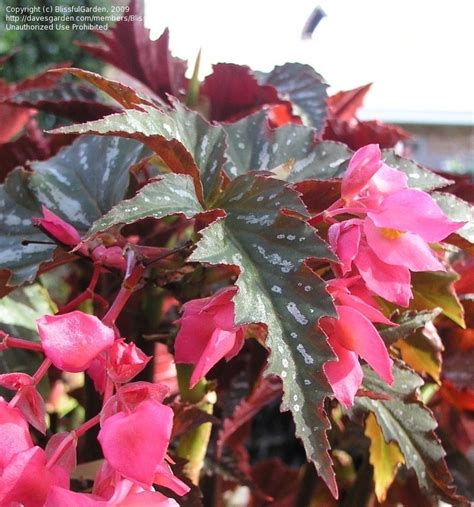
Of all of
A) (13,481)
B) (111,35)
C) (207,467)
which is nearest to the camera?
(13,481)

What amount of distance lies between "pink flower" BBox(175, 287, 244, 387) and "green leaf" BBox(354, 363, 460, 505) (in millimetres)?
139

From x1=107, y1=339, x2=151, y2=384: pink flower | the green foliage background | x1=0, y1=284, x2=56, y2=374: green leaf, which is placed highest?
x1=107, y1=339, x2=151, y2=384: pink flower

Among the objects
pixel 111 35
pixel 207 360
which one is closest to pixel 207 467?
pixel 207 360

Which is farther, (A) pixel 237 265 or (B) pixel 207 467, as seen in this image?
(B) pixel 207 467

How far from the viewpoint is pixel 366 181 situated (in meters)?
0.36

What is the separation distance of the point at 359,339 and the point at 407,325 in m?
0.13

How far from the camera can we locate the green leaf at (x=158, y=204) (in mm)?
316

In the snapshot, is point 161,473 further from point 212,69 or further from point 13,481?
point 212,69

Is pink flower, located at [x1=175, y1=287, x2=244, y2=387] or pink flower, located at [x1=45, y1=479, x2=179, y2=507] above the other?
pink flower, located at [x1=175, y1=287, x2=244, y2=387]

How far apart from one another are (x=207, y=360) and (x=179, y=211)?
0.07 m

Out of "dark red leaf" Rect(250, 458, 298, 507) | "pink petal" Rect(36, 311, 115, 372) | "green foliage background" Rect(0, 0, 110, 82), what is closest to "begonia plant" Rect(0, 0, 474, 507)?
"pink petal" Rect(36, 311, 115, 372)

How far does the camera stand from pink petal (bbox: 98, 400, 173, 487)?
0.28 m

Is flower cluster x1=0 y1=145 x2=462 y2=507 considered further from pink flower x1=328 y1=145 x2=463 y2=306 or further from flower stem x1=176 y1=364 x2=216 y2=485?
flower stem x1=176 y1=364 x2=216 y2=485

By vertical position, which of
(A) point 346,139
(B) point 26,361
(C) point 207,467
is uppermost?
(A) point 346,139
